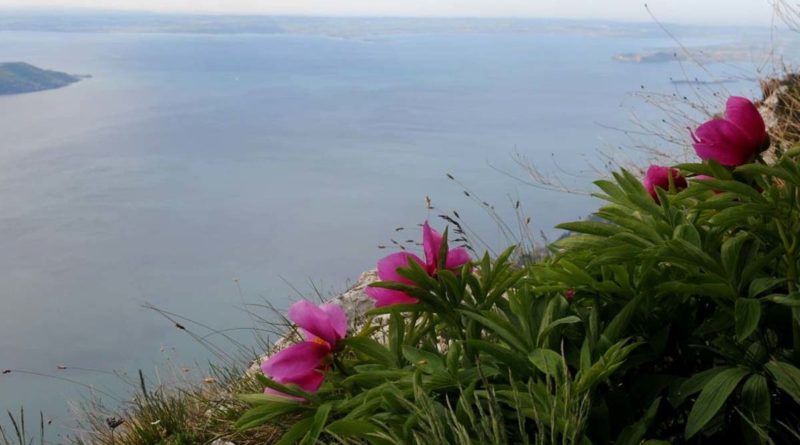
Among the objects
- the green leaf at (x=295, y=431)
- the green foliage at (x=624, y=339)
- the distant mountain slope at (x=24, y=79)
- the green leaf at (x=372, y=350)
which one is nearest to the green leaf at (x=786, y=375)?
the green foliage at (x=624, y=339)

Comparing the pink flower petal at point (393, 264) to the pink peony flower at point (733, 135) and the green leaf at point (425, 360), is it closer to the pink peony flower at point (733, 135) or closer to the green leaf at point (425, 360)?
the green leaf at point (425, 360)

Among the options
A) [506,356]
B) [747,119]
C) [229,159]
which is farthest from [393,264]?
[229,159]

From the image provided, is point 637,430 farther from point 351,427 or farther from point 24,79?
point 24,79

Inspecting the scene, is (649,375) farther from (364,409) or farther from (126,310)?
(126,310)

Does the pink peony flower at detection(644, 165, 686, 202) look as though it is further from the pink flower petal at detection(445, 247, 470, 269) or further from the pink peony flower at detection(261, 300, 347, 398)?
the pink peony flower at detection(261, 300, 347, 398)

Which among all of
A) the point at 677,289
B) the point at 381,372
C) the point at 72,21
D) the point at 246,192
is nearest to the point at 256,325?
the point at 381,372

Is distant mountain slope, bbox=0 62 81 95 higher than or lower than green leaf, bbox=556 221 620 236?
lower

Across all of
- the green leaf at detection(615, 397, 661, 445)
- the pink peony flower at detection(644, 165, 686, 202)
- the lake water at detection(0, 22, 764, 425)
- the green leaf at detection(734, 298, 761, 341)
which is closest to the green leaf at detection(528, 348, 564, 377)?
the green leaf at detection(615, 397, 661, 445)
